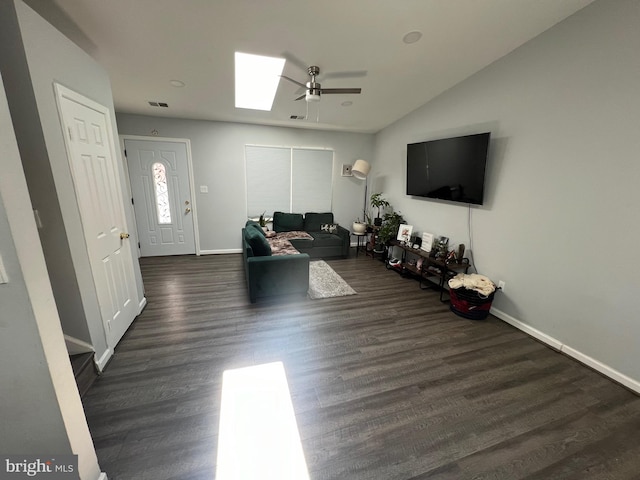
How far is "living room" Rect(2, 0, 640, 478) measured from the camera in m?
1.88

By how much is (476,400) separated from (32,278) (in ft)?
8.49

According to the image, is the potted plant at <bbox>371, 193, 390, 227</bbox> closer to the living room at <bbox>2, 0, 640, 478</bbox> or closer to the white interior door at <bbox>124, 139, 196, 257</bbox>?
the living room at <bbox>2, 0, 640, 478</bbox>

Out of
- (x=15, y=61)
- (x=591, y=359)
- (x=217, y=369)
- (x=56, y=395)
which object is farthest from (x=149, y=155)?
(x=591, y=359)

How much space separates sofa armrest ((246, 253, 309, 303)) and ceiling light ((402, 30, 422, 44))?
8.26 ft

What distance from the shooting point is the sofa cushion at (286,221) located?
508 cm

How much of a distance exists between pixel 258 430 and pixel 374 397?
823mm

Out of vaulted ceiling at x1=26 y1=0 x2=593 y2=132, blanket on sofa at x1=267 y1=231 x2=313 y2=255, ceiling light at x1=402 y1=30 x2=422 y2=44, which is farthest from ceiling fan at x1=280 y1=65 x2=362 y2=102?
blanket on sofa at x1=267 y1=231 x2=313 y2=255

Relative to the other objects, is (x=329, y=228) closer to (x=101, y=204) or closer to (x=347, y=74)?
(x=347, y=74)

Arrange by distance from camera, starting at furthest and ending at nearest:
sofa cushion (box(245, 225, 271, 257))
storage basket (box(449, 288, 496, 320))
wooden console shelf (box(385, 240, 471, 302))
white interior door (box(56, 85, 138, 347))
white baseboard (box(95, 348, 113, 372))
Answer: wooden console shelf (box(385, 240, 471, 302)) → sofa cushion (box(245, 225, 271, 257)) → storage basket (box(449, 288, 496, 320)) → white baseboard (box(95, 348, 113, 372)) → white interior door (box(56, 85, 138, 347))

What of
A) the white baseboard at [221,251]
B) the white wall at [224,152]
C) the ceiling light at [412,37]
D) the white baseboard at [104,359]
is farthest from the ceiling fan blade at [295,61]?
the white baseboard at [221,251]

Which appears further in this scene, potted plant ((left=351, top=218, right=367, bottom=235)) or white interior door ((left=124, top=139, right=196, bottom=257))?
potted plant ((left=351, top=218, right=367, bottom=235))

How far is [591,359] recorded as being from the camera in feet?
7.02

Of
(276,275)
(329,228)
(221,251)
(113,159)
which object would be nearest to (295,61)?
(113,159)

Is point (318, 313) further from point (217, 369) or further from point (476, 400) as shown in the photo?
point (476, 400)
